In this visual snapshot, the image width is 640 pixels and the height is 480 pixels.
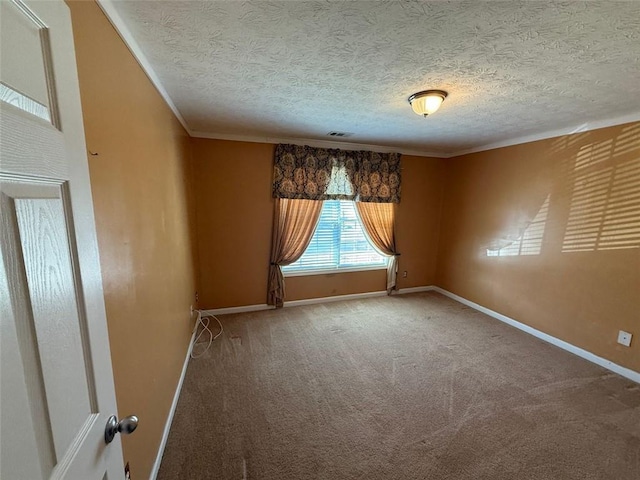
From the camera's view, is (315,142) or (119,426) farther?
(315,142)

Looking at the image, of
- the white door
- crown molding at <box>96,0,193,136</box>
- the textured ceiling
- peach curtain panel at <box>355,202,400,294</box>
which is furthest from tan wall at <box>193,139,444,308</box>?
the white door

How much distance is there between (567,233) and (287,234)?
3.16 metres

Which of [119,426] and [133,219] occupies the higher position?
[133,219]

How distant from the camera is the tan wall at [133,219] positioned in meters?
1.01

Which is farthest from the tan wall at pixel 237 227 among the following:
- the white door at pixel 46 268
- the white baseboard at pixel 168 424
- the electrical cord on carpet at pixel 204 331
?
the white door at pixel 46 268

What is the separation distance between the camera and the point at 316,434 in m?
1.79

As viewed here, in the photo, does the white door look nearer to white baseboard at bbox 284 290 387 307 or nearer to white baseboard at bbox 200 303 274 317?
white baseboard at bbox 200 303 274 317

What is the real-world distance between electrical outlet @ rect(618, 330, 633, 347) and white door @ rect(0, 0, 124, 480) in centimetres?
373

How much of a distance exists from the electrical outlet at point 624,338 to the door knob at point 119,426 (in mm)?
3675

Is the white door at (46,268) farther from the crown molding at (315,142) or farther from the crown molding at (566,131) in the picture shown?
the crown molding at (566,131)

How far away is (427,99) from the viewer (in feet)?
6.26

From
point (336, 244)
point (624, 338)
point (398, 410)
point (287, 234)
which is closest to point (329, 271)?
point (336, 244)

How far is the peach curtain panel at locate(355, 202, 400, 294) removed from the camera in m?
4.00

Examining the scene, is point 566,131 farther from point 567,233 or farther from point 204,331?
point 204,331
